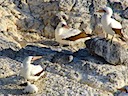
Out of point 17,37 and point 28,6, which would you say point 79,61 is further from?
point 28,6

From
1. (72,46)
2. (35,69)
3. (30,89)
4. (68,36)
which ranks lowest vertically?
(30,89)

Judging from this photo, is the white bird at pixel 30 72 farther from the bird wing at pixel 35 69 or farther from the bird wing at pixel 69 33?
the bird wing at pixel 69 33

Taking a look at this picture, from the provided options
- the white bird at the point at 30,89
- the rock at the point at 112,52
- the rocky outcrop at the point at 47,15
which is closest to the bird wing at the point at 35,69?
the white bird at the point at 30,89

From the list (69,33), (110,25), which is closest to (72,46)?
(69,33)

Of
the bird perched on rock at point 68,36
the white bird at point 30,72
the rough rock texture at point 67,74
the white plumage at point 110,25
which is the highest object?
the white plumage at point 110,25

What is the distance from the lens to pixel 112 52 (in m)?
13.0

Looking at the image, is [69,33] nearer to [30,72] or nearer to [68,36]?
[68,36]

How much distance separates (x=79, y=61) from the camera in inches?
513

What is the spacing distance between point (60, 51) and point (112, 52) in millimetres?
1874

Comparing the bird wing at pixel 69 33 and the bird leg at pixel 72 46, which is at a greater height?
the bird wing at pixel 69 33

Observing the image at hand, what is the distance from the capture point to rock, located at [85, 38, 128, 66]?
42.6 feet

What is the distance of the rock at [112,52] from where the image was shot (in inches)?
512

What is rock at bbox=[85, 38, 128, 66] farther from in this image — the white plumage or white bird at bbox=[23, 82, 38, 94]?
white bird at bbox=[23, 82, 38, 94]

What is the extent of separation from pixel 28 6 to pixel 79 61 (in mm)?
4944
